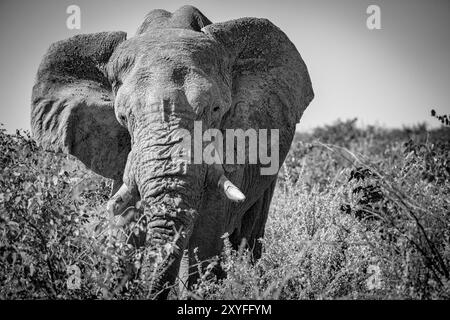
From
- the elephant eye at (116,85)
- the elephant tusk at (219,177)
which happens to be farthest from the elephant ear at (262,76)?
the elephant eye at (116,85)

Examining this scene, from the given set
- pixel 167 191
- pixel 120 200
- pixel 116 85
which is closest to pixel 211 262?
pixel 167 191

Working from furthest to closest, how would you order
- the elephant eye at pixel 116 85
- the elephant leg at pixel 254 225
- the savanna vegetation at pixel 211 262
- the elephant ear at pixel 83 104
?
the elephant leg at pixel 254 225, the elephant ear at pixel 83 104, the elephant eye at pixel 116 85, the savanna vegetation at pixel 211 262

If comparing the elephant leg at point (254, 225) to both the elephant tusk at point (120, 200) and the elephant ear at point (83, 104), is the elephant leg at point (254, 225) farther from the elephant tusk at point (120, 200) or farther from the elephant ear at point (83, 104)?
the elephant tusk at point (120, 200)

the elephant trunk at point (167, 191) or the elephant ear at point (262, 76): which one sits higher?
the elephant ear at point (262, 76)

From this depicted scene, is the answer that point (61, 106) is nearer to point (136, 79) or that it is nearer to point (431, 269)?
point (136, 79)

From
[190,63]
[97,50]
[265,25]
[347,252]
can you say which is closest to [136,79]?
[190,63]

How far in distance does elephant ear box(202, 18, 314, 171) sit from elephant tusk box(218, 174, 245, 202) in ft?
2.54

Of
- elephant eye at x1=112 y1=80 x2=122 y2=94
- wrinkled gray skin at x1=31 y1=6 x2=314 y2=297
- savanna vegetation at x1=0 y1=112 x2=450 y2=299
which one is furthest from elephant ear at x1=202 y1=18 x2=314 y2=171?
savanna vegetation at x1=0 y1=112 x2=450 y2=299

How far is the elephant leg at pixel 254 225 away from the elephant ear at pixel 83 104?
1469mm

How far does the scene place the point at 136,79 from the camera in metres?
5.67

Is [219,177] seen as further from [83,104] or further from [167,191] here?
[83,104]

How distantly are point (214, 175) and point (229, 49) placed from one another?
4.94 feet

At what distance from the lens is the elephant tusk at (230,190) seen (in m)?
5.21

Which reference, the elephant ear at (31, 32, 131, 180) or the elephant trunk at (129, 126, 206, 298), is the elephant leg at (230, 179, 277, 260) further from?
the elephant trunk at (129, 126, 206, 298)
